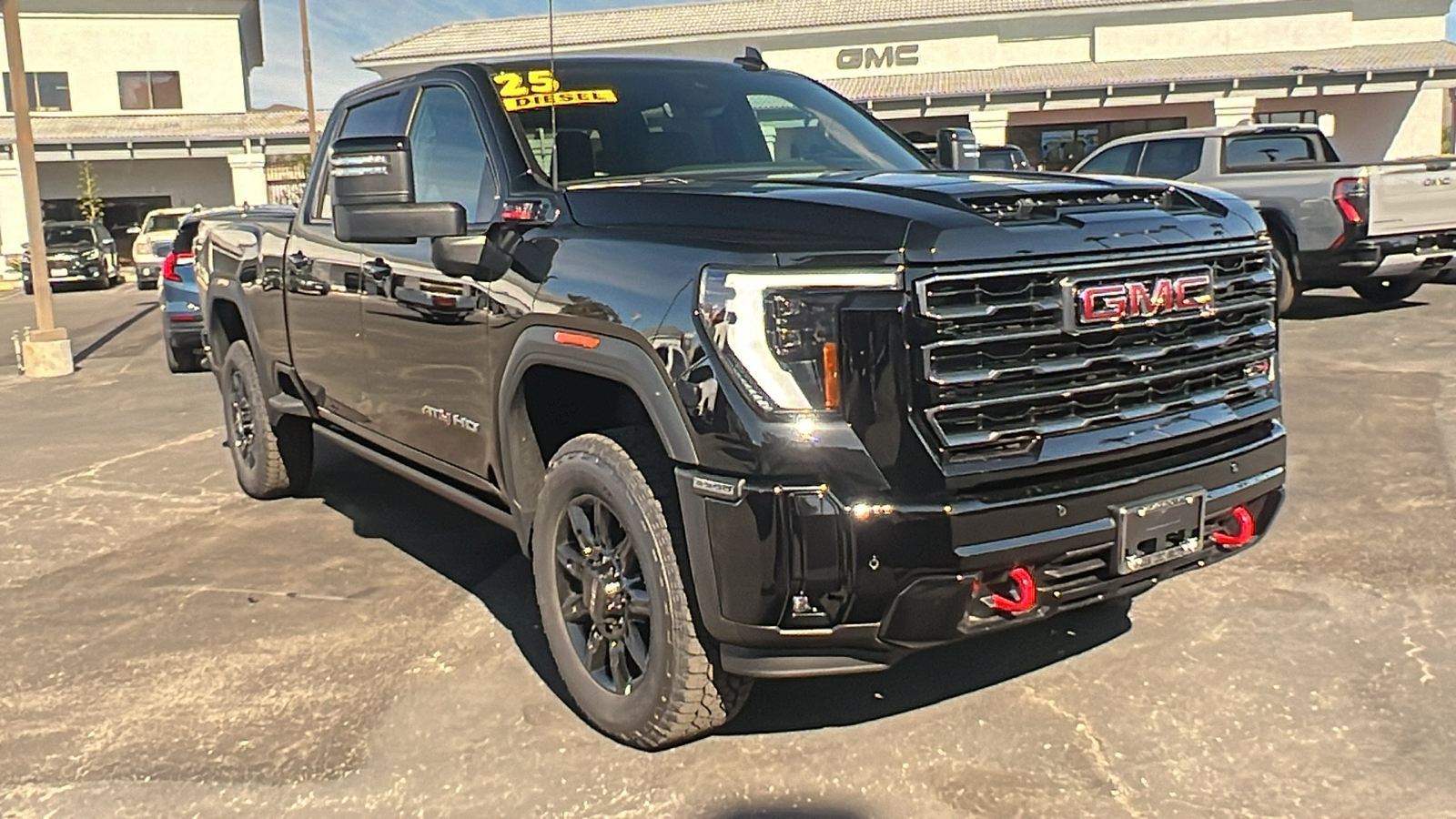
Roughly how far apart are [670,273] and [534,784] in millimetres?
1354

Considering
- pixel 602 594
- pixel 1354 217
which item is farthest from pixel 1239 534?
pixel 1354 217

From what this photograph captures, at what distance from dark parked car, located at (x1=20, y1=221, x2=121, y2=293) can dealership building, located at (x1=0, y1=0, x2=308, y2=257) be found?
6.40m

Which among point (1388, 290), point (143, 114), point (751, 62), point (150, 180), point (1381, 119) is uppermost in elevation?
point (143, 114)

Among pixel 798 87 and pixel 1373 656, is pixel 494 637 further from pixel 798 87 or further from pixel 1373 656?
pixel 1373 656

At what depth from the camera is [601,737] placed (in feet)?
11.5

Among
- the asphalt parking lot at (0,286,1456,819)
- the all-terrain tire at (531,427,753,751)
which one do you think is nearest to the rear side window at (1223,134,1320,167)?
the asphalt parking lot at (0,286,1456,819)

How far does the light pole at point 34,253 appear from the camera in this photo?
470 inches

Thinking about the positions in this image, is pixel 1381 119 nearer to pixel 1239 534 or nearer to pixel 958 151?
pixel 958 151

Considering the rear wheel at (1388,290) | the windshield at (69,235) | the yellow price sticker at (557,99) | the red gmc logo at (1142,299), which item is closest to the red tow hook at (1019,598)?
the red gmc logo at (1142,299)

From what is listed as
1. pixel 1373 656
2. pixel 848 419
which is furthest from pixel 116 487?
pixel 1373 656

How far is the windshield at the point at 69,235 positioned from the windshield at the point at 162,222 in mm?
1561

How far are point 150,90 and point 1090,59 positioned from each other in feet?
86.6

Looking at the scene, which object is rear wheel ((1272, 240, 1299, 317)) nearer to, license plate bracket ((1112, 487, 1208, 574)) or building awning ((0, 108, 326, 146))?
license plate bracket ((1112, 487, 1208, 574))

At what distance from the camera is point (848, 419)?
2.81 metres
